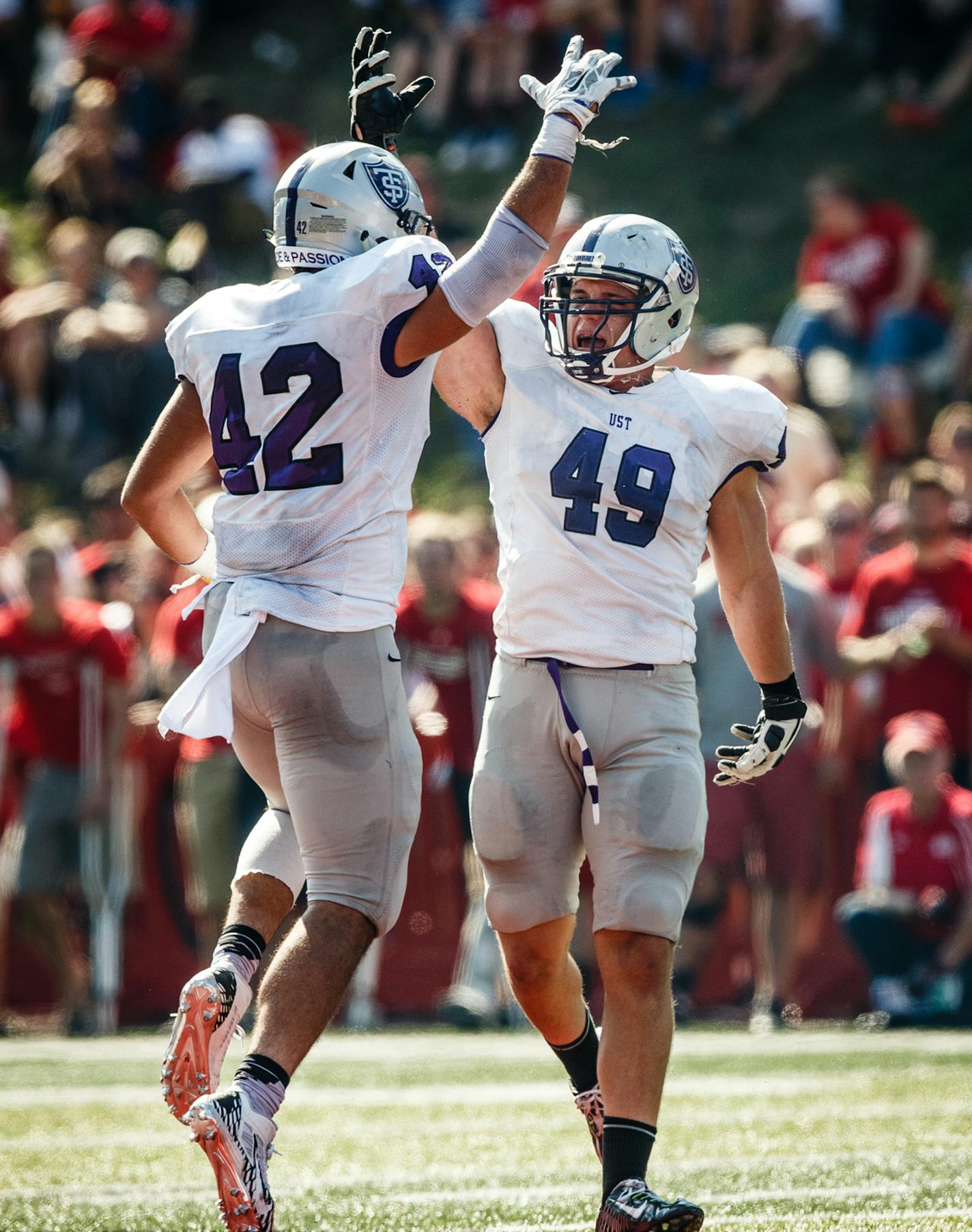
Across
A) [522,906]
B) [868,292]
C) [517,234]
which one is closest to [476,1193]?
[522,906]

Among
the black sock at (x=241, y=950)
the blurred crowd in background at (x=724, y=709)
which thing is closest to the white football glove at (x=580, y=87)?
the black sock at (x=241, y=950)

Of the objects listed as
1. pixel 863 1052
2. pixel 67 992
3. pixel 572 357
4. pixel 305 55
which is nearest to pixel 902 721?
pixel 863 1052

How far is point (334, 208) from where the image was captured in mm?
4051

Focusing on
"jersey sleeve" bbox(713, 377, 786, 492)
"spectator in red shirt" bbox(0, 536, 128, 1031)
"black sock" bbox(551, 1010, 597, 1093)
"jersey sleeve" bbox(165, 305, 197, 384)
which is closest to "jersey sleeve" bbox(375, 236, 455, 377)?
"jersey sleeve" bbox(165, 305, 197, 384)

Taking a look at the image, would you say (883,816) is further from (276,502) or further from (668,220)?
(668,220)

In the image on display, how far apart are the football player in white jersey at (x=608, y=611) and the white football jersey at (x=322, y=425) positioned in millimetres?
324

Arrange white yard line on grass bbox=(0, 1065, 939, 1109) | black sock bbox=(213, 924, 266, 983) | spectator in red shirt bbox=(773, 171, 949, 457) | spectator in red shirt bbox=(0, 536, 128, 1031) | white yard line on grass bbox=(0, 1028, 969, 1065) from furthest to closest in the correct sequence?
spectator in red shirt bbox=(773, 171, 949, 457) → spectator in red shirt bbox=(0, 536, 128, 1031) → white yard line on grass bbox=(0, 1028, 969, 1065) → white yard line on grass bbox=(0, 1065, 939, 1109) → black sock bbox=(213, 924, 266, 983)

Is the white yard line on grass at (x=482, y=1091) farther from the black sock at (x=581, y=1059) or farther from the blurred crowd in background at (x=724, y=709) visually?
the black sock at (x=581, y=1059)

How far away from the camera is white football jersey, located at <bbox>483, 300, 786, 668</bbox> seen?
4.11m

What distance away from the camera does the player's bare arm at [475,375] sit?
13.8 feet

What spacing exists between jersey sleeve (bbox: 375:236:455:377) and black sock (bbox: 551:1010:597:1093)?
1518 millimetres

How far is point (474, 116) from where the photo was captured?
15.0 metres

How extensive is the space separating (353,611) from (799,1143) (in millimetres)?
2163

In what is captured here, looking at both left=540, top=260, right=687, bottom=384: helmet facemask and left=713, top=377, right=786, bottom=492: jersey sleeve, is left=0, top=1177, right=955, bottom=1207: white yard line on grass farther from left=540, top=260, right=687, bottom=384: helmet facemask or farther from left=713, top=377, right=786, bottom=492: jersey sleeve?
left=540, top=260, right=687, bottom=384: helmet facemask
